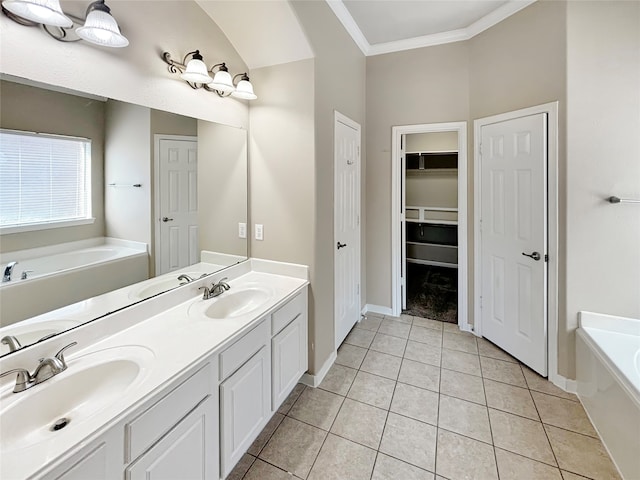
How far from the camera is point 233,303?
1979 mm

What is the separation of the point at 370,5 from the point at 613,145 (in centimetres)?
211

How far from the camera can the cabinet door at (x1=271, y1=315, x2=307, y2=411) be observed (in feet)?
5.96

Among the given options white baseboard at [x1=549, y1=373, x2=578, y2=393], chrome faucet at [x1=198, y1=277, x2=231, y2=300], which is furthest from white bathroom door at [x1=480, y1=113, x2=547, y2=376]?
chrome faucet at [x1=198, y1=277, x2=231, y2=300]

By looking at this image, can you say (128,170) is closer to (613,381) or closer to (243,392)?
(243,392)

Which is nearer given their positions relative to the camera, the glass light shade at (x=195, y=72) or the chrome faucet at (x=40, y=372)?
the chrome faucet at (x=40, y=372)

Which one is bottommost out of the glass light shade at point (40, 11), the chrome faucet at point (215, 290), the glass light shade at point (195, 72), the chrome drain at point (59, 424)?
the chrome drain at point (59, 424)

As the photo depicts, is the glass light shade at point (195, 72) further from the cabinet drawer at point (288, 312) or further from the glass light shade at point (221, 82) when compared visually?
the cabinet drawer at point (288, 312)

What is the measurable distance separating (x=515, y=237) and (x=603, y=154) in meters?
0.80

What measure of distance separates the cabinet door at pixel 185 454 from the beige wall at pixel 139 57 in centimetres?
146

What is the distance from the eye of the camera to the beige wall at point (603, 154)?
1978 millimetres

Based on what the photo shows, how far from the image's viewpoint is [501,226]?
267 centimetres

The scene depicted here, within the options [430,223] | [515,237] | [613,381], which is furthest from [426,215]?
[613,381]

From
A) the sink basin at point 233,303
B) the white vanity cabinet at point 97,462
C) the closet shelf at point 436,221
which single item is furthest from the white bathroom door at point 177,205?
the closet shelf at point 436,221

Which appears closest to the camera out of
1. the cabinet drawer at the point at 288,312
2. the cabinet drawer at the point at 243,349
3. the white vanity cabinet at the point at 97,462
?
the white vanity cabinet at the point at 97,462
